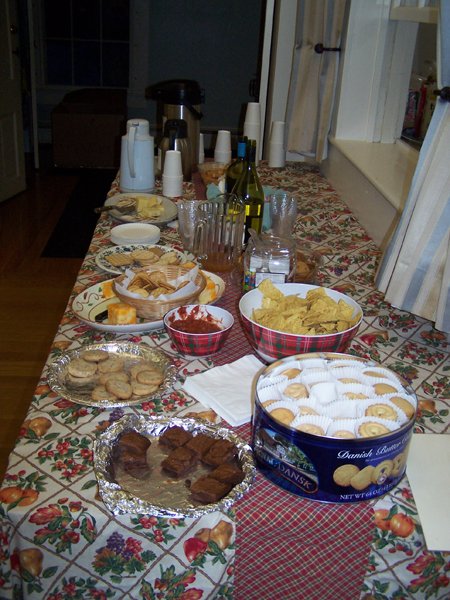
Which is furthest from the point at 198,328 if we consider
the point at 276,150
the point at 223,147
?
the point at 276,150

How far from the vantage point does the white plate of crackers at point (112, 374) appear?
3.16 feet

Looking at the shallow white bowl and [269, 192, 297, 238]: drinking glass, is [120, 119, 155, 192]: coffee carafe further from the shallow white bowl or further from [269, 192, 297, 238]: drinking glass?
[269, 192, 297, 238]: drinking glass

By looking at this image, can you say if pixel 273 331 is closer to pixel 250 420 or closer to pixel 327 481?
pixel 250 420

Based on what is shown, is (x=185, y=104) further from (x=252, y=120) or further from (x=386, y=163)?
(x=386, y=163)

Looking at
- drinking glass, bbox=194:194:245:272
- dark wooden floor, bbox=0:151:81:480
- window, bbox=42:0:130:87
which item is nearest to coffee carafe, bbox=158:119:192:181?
drinking glass, bbox=194:194:245:272

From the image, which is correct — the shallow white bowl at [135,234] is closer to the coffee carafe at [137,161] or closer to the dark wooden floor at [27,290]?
the coffee carafe at [137,161]

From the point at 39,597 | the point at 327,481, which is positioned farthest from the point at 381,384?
the point at 39,597

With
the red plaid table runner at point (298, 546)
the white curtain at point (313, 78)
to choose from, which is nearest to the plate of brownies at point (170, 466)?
the red plaid table runner at point (298, 546)

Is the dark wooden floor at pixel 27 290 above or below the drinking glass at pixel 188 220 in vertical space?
below

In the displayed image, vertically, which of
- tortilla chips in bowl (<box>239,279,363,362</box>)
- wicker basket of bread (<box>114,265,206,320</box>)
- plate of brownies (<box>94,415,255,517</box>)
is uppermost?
tortilla chips in bowl (<box>239,279,363,362</box>)

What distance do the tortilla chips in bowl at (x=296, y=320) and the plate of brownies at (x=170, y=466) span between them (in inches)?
8.1

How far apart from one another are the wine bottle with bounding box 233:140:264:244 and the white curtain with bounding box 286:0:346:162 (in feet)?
2.78

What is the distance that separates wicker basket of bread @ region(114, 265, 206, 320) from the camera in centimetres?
120

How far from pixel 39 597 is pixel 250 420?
0.37 meters
